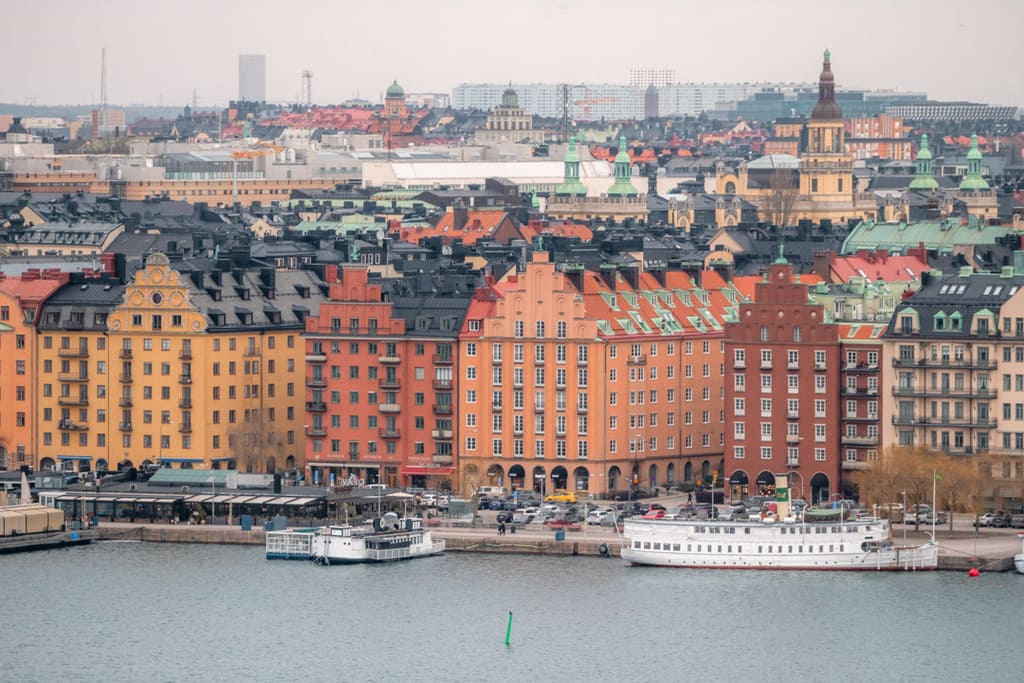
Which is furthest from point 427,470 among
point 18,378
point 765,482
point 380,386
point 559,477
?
point 18,378

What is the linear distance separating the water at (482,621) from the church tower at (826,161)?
84.1 meters

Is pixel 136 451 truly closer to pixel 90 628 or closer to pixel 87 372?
pixel 87 372

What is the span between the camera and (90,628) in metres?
69.5

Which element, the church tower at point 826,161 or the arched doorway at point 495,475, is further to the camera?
the church tower at point 826,161

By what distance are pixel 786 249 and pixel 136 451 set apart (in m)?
30.1

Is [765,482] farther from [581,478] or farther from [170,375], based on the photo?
[170,375]

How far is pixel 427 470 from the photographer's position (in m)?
84.2

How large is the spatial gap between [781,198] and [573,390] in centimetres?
7682

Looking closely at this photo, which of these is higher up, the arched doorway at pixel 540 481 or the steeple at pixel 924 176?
Answer: the steeple at pixel 924 176

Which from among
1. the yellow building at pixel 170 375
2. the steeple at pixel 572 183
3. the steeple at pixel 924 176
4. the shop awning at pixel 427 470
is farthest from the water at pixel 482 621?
the steeple at pixel 572 183

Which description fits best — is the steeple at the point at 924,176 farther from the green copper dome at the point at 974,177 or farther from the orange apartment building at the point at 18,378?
the orange apartment building at the point at 18,378

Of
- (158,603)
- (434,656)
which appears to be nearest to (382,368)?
(158,603)

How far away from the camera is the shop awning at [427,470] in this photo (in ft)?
276

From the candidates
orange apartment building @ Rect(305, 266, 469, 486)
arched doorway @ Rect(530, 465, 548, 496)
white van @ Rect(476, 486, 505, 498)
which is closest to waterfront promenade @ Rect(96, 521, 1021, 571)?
white van @ Rect(476, 486, 505, 498)
